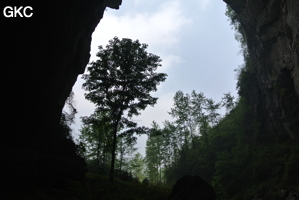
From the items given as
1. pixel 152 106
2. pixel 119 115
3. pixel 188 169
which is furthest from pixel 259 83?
pixel 119 115

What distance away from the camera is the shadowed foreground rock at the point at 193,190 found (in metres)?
8.16

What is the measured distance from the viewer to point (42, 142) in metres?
9.66

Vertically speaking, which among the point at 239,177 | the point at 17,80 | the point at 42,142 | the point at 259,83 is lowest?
the point at 239,177

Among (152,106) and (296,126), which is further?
(296,126)

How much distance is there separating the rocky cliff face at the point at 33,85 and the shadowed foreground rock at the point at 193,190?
570 centimetres

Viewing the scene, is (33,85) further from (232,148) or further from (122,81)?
(232,148)

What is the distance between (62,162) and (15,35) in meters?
6.37

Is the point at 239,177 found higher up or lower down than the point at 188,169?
lower down

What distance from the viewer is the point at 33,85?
8.90m

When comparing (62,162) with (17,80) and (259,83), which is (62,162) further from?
(259,83)

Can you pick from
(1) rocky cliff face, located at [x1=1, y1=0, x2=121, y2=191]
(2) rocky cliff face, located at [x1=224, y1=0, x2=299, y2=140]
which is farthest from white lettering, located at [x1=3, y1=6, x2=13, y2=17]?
(2) rocky cliff face, located at [x1=224, y1=0, x2=299, y2=140]

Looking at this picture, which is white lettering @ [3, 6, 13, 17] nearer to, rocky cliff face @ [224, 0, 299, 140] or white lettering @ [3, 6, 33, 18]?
white lettering @ [3, 6, 33, 18]

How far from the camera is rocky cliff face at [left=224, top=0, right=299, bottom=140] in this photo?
52.0ft

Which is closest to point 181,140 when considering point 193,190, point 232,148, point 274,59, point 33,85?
point 232,148
